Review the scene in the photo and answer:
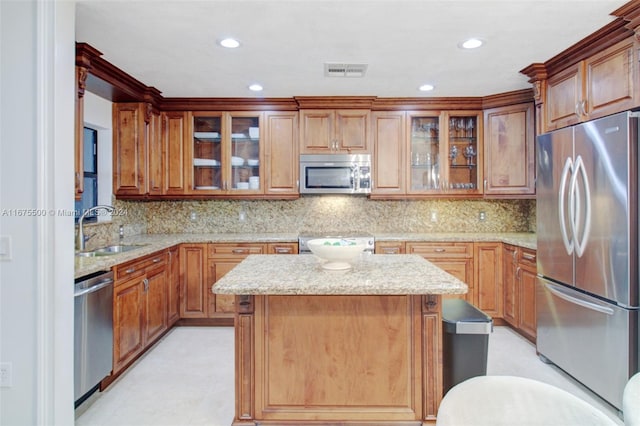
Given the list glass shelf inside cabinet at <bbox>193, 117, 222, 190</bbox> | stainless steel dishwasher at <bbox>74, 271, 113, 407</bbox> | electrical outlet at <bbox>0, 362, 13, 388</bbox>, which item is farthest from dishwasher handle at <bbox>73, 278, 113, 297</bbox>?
glass shelf inside cabinet at <bbox>193, 117, 222, 190</bbox>

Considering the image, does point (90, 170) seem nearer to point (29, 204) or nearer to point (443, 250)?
point (29, 204)

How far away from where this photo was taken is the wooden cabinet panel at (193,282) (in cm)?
373

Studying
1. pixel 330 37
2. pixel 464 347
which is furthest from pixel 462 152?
pixel 464 347

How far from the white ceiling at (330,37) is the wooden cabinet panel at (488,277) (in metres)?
1.67

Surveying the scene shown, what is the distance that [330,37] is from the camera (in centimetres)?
246

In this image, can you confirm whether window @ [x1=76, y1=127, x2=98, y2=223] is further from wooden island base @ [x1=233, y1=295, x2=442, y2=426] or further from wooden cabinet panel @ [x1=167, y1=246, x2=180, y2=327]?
wooden island base @ [x1=233, y1=295, x2=442, y2=426]

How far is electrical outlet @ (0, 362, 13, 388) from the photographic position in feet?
5.85

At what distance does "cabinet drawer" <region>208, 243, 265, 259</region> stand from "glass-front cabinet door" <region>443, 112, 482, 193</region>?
2.24m

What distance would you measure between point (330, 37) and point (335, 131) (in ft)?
4.94

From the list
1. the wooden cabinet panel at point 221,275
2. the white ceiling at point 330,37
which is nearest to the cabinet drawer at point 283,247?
the wooden cabinet panel at point 221,275

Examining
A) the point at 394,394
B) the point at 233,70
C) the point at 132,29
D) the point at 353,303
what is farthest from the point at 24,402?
the point at 233,70

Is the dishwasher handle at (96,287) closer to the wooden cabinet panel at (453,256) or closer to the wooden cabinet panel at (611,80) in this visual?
the wooden cabinet panel at (453,256)

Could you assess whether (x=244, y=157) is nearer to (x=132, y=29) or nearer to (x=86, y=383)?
(x=132, y=29)

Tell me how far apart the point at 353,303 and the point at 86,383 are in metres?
1.78
